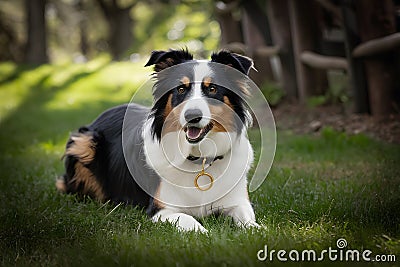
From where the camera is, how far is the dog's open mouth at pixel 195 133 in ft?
12.9

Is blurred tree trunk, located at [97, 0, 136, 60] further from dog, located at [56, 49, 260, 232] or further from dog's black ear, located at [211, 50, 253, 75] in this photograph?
dog's black ear, located at [211, 50, 253, 75]

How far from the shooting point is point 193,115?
3734 millimetres

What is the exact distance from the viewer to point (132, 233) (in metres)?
3.77

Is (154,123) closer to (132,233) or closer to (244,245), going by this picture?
(132,233)

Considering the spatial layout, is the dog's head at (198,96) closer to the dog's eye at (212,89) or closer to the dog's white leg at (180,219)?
the dog's eye at (212,89)

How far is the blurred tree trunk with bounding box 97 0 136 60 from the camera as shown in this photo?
2592 centimetres

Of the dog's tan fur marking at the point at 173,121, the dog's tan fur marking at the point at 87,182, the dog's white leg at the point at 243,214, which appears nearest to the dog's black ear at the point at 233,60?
the dog's tan fur marking at the point at 173,121

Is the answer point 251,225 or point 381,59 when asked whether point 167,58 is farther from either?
point 381,59

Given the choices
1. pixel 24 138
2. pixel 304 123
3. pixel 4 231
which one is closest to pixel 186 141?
pixel 4 231

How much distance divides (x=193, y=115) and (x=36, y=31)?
1966 centimetres

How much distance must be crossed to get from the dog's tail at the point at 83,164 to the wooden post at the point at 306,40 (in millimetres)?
4955

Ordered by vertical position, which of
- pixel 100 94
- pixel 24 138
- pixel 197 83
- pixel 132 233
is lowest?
pixel 100 94

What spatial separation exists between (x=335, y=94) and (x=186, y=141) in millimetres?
5469

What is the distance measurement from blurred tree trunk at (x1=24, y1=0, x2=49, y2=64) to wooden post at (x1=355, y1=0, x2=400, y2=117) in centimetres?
1697
